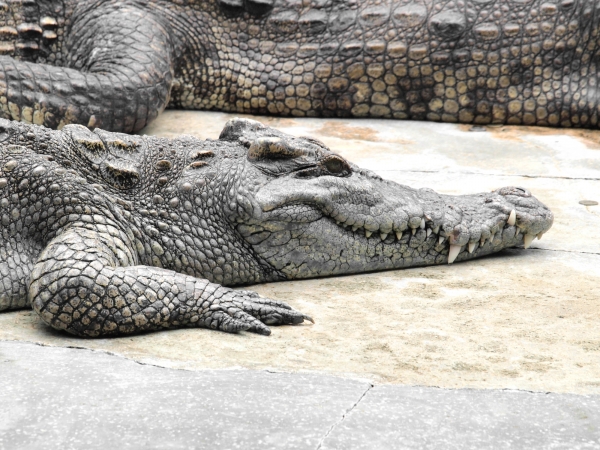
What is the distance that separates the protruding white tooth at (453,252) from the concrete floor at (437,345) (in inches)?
1.9

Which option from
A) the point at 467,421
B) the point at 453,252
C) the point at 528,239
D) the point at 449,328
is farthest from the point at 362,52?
the point at 467,421

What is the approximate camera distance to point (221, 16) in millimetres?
7602

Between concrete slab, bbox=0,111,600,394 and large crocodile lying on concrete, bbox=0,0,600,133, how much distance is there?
1.92 metres

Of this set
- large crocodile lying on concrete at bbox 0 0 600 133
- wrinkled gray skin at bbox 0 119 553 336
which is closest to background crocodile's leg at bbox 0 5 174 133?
large crocodile lying on concrete at bbox 0 0 600 133

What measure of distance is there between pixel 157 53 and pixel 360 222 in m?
3.41

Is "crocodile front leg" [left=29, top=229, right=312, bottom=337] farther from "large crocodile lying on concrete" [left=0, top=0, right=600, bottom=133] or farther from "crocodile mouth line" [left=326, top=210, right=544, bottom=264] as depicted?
"large crocodile lying on concrete" [left=0, top=0, right=600, bottom=133]

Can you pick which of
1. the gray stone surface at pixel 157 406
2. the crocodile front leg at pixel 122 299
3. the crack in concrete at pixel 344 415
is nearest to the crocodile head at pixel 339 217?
the crocodile front leg at pixel 122 299

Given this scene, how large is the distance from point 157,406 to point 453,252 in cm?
218

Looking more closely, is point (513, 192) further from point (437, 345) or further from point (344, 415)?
point (344, 415)

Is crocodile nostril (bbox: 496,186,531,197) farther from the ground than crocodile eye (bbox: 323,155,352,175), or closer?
closer

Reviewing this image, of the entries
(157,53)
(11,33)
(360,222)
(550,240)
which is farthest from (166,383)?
(11,33)

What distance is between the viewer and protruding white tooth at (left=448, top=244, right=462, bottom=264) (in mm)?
4461

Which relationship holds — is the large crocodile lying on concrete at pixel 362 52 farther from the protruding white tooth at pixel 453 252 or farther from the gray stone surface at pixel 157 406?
the gray stone surface at pixel 157 406

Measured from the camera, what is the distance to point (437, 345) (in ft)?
11.4
